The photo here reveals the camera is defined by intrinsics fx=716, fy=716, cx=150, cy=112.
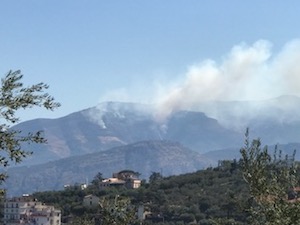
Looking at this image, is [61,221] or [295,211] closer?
[295,211]

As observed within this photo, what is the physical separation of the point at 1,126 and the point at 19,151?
0.77 meters

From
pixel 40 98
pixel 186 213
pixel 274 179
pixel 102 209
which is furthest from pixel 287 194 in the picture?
pixel 186 213

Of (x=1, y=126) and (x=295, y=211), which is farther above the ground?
(x=1, y=126)

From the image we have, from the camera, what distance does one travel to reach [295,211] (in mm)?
23328

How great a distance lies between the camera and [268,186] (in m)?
24.8

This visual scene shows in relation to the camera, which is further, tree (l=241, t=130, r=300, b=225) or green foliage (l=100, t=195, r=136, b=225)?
green foliage (l=100, t=195, r=136, b=225)

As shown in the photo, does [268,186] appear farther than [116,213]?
No

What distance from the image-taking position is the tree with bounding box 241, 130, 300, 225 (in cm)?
2355

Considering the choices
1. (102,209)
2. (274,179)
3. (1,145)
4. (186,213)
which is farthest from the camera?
(186,213)

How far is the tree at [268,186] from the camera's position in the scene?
77.3 feet

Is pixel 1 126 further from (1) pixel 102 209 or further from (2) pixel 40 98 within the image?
(1) pixel 102 209

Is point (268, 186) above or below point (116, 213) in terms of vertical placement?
above

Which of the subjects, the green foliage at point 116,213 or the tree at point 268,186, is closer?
the tree at point 268,186

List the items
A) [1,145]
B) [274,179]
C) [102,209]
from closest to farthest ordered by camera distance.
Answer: [1,145] < [274,179] < [102,209]
